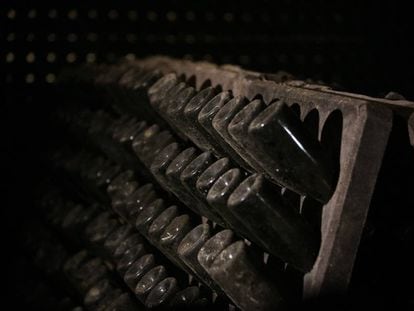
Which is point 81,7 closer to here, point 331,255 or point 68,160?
point 68,160

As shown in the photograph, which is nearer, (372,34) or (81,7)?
(81,7)

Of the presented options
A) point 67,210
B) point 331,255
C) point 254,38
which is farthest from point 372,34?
point 331,255

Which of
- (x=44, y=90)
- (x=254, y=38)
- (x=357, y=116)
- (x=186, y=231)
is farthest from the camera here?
(x=254, y=38)

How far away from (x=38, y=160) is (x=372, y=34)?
158 centimetres

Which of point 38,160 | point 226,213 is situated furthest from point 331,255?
point 38,160

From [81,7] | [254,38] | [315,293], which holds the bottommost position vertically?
[254,38]

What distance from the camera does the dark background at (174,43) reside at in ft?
6.40

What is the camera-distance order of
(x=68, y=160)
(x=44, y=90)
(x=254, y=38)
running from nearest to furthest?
(x=68, y=160) < (x=44, y=90) < (x=254, y=38)

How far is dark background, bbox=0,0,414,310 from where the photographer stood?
1.95 m

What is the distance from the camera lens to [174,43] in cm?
226

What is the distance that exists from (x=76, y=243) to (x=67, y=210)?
0.11m

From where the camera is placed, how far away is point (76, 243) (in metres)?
1.42

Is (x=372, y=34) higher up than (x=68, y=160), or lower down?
lower down

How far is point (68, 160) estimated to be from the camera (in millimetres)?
1557
